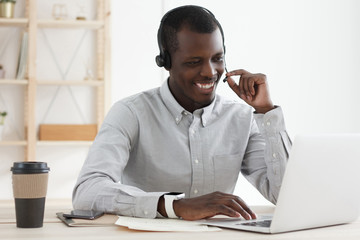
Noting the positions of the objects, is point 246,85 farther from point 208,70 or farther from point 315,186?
point 315,186

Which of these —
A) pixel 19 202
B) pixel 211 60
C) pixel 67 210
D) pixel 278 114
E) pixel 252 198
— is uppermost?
pixel 211 60

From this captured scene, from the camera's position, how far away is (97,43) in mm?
3891

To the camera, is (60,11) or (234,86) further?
(60,11)

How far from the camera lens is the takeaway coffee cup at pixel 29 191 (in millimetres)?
1306

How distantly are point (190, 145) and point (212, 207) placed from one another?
0.60 meters

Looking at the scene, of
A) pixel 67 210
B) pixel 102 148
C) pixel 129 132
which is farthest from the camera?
pixel 129 132

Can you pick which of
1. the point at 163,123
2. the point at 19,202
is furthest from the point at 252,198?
the point at 19,202

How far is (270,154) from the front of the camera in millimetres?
1882

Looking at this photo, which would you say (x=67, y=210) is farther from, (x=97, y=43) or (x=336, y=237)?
(x=97, y=43)

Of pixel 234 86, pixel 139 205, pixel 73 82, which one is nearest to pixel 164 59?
pixel 234 86

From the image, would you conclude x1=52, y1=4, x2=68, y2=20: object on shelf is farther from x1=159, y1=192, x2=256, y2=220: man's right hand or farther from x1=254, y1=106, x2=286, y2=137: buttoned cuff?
x1=159, y1=192, x2=256, y2=220: man's right hand

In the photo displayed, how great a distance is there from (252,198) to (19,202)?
9.30ft

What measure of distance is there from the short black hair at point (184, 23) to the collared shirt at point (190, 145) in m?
0.17

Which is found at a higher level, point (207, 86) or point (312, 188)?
point (207, 86)
